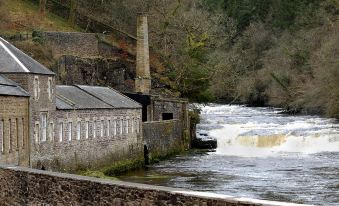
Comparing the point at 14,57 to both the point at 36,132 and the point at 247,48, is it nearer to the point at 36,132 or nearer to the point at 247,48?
the point at 36,132

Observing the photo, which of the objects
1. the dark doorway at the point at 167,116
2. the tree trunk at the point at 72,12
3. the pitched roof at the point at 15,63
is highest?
the tree trunk at the point at 72,12

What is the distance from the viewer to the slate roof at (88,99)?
3712 centimetres

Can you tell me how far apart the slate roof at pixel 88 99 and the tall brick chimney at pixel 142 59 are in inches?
603

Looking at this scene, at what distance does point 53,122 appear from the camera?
3450cm

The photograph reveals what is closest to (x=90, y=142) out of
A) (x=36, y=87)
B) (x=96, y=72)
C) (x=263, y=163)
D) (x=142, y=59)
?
(x=36, y=87)

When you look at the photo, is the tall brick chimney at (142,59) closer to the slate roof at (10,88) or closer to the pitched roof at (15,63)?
the pitched roof at (15,63)

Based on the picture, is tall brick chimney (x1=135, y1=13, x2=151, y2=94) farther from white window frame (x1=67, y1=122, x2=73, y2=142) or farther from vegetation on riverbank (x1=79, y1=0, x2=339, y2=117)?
white window frame (x1=67, y1=122, x2=73, y2=142)

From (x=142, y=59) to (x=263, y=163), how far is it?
21949 millimetres

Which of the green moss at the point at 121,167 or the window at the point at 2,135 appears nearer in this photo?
the window at the point at 2,135

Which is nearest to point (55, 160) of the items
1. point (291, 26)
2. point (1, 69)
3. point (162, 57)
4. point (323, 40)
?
point (1, 69)

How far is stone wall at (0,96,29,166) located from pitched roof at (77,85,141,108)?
11.0 meters

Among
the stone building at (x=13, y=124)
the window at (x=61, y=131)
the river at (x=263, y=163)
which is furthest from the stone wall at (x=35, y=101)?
the river at (x=263, y=163)

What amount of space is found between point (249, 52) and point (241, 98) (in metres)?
13.7

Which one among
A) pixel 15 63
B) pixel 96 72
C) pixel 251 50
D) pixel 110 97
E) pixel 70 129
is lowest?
pixel 70 129
